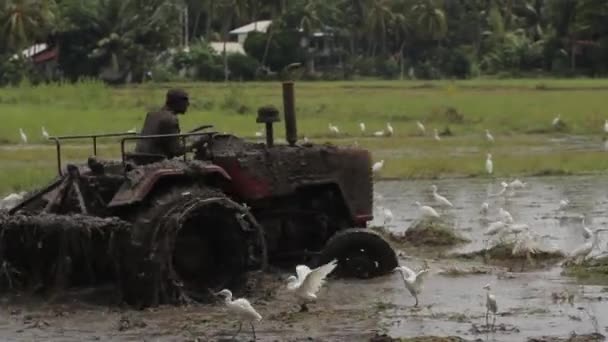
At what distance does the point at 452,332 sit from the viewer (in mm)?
9672

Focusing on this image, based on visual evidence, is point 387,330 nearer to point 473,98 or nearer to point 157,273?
point 157,273

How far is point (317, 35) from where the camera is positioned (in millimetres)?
89938

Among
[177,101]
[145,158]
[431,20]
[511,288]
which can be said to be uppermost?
[177,101]

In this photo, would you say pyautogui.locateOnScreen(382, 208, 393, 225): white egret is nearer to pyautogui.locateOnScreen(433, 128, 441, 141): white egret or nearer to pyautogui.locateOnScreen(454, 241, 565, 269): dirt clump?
pyautogui.locateOnScreen(454, 241, 565, 269): dirt clump

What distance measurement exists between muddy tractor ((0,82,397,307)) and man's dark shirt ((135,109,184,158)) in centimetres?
10

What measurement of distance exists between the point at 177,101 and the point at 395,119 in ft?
105

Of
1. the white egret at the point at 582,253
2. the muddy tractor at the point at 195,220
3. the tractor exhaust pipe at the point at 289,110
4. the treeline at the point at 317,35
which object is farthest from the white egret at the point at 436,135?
the treeline at the point at 317,35

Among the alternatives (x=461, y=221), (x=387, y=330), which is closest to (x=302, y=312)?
(x=387, y=330)

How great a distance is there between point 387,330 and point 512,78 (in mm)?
70272

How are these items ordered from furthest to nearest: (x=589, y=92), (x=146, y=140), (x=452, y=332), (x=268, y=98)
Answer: (x=589, y=92) < (x=268, y=98) < (x=146, y=140) < (x=452, y=332)

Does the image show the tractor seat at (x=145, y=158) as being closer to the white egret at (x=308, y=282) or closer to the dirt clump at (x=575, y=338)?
the white egret at (x=308, y=282)

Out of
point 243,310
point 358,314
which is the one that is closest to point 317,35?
point 358,314

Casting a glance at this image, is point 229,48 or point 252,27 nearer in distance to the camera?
point 229,48

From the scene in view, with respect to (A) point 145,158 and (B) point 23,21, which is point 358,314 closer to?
(A) point 145,158
